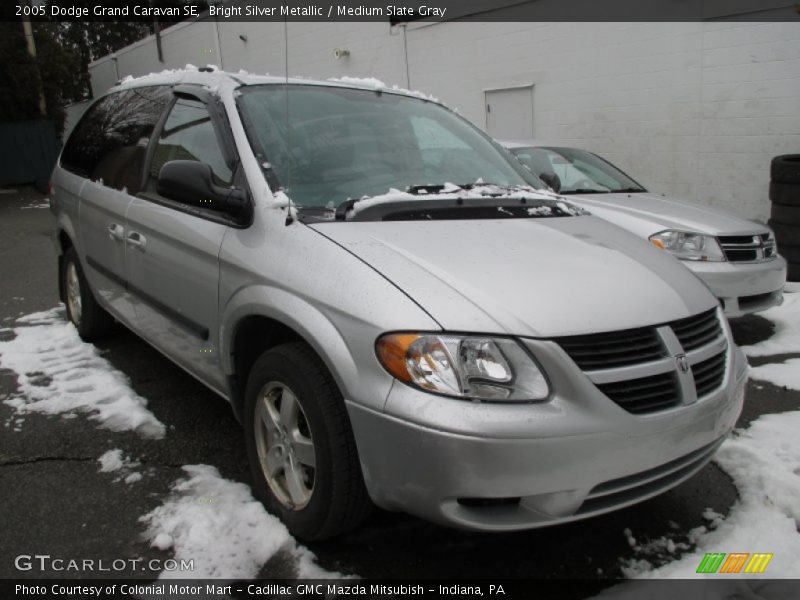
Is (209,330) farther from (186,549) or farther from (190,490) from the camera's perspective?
(186,549)

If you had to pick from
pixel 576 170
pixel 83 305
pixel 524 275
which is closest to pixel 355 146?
pixel 524 275

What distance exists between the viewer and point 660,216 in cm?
513

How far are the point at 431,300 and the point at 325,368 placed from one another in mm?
466

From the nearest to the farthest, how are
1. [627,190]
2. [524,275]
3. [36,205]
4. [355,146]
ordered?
[524,275], [355,146], [627,190], [36,205]

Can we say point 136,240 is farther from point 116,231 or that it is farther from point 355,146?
point 355,146

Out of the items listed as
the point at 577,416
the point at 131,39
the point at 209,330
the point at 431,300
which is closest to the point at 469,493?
the point at 577,416

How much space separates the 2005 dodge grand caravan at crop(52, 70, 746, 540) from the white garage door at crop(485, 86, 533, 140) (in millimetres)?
7749

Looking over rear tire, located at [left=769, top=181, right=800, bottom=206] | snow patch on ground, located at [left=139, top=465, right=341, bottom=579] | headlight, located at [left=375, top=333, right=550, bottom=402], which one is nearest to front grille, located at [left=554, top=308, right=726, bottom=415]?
headlight, located at [left=375, top=333, right=550, bottom=402]

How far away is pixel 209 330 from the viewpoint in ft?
9.59

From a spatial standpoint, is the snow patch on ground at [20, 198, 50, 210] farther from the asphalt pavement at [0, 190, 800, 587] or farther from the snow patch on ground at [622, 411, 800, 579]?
the snow patch on ground at [622, 411, 800, 579]

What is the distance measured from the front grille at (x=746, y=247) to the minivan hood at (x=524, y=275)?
2.48 metres

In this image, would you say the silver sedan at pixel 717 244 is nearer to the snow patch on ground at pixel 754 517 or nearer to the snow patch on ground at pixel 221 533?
the snow patch on ground at pixel 754 517

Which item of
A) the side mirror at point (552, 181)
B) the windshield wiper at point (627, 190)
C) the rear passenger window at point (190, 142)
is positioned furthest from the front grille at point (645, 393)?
the windshield wiper at point (627, 190)

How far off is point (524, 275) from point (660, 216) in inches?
130
